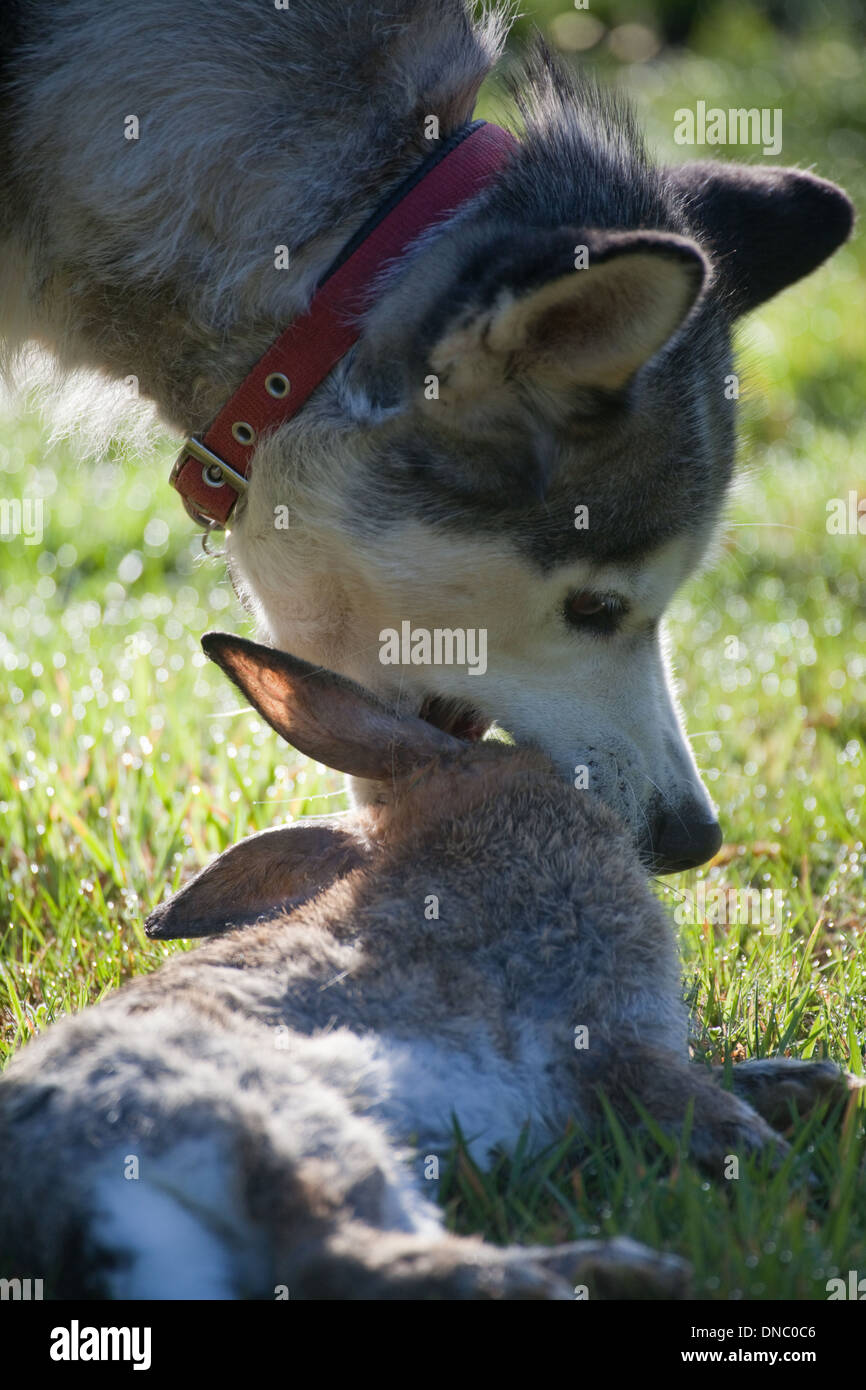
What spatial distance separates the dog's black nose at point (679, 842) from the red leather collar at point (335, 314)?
1.12 m

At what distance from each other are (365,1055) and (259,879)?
62 centimetres

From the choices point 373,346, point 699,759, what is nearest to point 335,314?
point 373,346

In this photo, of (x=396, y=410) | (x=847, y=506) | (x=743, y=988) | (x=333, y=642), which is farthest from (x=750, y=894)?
(x=847, y=506)

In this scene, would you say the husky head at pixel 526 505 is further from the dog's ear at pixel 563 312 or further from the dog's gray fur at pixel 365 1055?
the dog's gray fur at pixel 365 1055

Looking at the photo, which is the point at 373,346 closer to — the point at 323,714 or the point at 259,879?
the point at 323,714

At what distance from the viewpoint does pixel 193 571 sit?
5.57 meters

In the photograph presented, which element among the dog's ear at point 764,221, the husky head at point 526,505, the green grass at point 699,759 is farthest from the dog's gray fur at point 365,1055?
the dog's ear at point 764,221

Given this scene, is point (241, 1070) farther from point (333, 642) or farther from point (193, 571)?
point (193, 571)

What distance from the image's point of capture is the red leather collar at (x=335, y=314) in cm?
290

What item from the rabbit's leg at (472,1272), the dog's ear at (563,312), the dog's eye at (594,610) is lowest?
the rabbit's leg at (472,1272)

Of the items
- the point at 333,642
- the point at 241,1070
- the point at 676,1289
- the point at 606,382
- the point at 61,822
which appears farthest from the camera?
the point at 61,822

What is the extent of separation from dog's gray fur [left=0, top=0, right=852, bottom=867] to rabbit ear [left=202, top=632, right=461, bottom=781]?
42 centimetres

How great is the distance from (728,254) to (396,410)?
44.0 inches

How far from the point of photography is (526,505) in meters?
2.89
